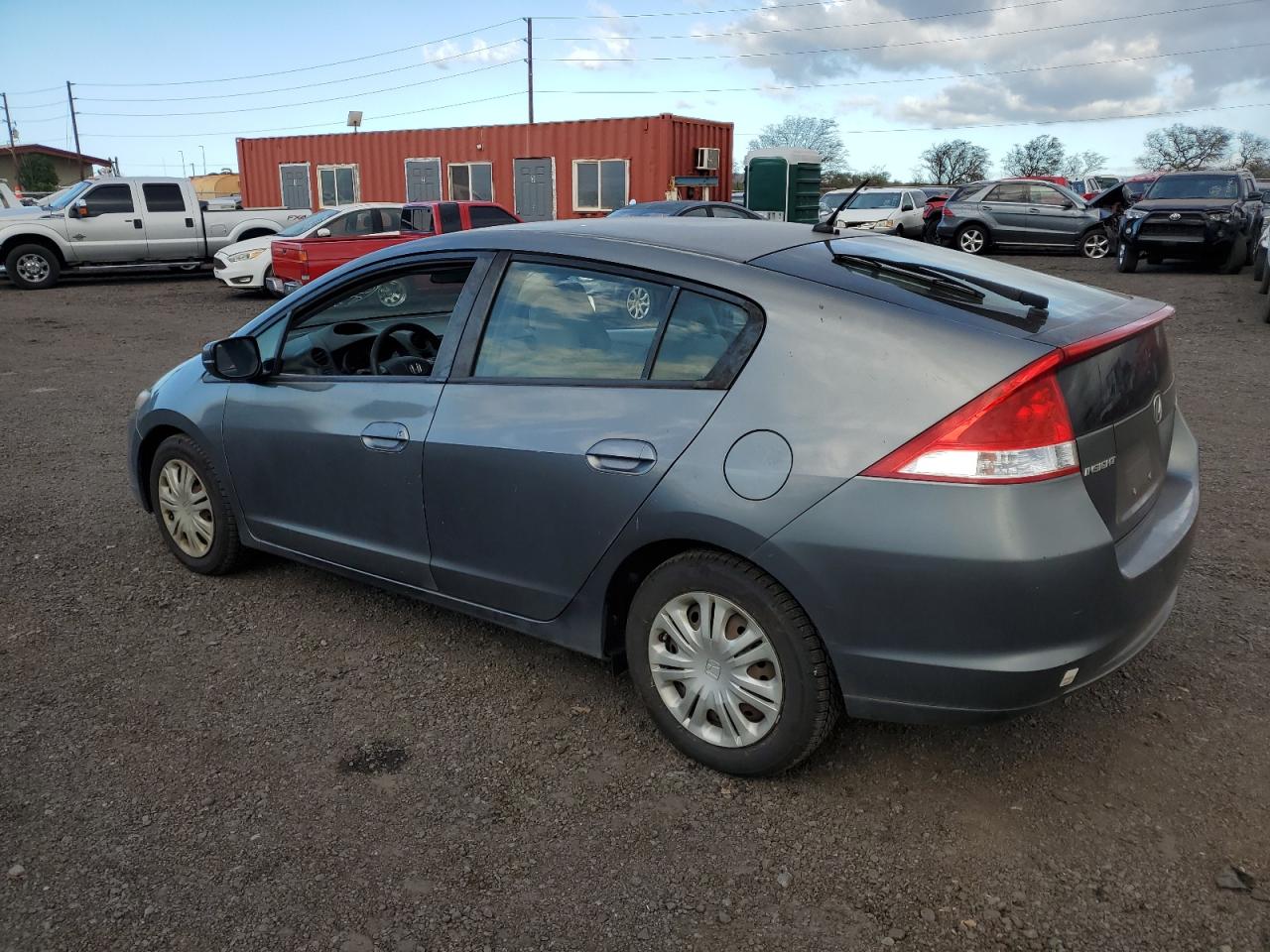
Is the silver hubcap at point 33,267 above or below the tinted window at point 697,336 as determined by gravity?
below

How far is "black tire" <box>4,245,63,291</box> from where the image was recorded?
60.4 feet

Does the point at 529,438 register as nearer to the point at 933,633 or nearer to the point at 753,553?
the point at 753,553

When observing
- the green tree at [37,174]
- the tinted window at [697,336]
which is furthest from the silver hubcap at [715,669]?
the green tree at [37,174]

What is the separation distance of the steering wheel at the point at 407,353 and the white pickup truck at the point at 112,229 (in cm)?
1747

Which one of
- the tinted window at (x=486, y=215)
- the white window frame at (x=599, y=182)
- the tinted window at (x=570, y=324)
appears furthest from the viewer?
the white window frame at (x=599, y=182)

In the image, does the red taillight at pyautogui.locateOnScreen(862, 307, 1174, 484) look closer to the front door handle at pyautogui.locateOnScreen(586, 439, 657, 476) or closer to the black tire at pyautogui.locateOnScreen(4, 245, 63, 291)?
the front door handle at pyautogui.locateOnScreen(586, 439, 657, 476)

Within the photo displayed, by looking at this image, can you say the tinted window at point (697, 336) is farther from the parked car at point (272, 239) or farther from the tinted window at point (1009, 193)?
the tinted window at point (1009, 193)

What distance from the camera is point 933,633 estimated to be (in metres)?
2.47

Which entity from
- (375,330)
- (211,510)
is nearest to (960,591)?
(375,330)

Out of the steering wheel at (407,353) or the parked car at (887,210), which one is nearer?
the steering wheel at (407,353)

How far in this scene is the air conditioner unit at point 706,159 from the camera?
78.1 ft

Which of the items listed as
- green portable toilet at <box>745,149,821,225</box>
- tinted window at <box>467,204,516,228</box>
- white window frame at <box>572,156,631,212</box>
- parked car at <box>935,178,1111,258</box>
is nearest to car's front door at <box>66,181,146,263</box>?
tinted window at <box>467,204,516,228</box>

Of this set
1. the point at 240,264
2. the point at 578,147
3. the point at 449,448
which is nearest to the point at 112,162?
the point at 578,147

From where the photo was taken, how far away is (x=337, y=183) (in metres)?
28.6
